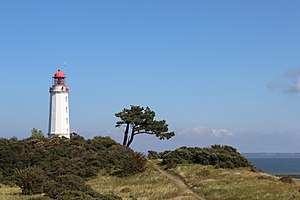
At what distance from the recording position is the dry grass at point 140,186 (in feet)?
104

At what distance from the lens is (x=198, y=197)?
30.4m

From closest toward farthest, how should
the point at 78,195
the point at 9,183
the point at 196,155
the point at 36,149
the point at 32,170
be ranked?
the point at 78,195
the point at 32,170
the point at 9,183
the point at 196,155
the point at 36,149

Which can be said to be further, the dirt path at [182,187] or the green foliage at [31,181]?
the green foliage at [31,181]

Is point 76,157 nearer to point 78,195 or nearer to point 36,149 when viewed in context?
point 36,149

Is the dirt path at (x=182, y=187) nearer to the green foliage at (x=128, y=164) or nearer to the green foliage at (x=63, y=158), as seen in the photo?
the green foliage at (x=128, y=164)

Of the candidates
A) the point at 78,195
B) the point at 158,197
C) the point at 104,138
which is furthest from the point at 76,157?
the point at 78,195

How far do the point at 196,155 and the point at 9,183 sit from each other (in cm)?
1799

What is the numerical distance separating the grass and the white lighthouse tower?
24.7 m

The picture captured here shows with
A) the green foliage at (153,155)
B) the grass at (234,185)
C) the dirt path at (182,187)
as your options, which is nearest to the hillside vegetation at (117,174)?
the grass at (234,185)

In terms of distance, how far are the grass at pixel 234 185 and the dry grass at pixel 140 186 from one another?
1868mm

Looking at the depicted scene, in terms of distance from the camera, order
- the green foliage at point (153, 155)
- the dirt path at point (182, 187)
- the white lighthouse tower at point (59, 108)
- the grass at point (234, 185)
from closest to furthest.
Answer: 1. the grass at point (234, 185)
2. the dirt path at point (182, 187)
3. the green foliage at point (153, 155)
4. the white lighthouse tower at point (59, 108)

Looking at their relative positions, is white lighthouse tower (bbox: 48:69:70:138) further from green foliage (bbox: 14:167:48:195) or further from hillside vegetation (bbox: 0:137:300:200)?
green foliage (bbox: 14:167:48:195)

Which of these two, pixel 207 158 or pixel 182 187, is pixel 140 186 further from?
pixel 207 158

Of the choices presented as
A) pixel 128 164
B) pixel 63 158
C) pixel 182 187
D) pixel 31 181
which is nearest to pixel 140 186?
pixel 182 187
